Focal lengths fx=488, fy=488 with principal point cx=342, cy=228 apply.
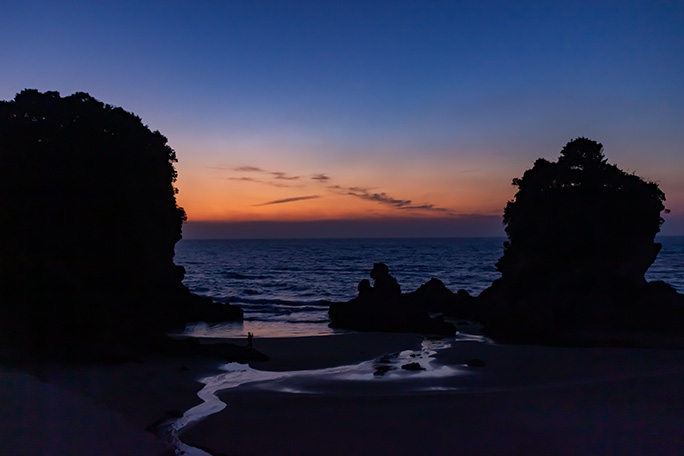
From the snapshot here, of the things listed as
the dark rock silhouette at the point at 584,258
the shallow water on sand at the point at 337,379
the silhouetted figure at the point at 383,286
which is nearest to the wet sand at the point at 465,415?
the shallow water on sand at the point at 337,379

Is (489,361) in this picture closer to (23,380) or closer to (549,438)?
(549,438)

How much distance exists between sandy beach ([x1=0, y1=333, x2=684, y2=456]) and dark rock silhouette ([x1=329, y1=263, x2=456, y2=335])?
917 centimetres

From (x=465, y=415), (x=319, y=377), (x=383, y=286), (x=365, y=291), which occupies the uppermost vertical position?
(x=383, y=286)

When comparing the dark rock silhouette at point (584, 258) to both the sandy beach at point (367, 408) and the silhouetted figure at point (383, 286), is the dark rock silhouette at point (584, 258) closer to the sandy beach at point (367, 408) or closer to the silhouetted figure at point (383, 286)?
the sandy beach at point (367, 408)

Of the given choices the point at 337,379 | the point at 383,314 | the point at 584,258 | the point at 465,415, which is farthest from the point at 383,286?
the point at 465,415

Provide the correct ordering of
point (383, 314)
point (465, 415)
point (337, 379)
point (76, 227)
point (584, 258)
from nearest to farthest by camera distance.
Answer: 1. point (465, 415)
2. point (337, 379)
3. point (76, 227)
4. point (584, 258)
5. point (383, 314)

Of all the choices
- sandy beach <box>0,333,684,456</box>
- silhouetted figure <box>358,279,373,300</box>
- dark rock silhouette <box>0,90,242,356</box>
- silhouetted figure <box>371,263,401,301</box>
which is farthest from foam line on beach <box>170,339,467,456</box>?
silhouetted figure <box>358,279,373,300</box>

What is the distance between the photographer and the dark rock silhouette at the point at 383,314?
31.6 metres

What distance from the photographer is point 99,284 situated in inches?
837

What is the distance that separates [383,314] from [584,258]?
513 inches

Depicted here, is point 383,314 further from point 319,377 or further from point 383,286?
point 319,377

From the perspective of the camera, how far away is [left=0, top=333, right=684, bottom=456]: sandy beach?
11109 mm

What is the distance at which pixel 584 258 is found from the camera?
97.7 feet

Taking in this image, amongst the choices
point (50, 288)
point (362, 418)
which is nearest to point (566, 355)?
point (362, 418)
